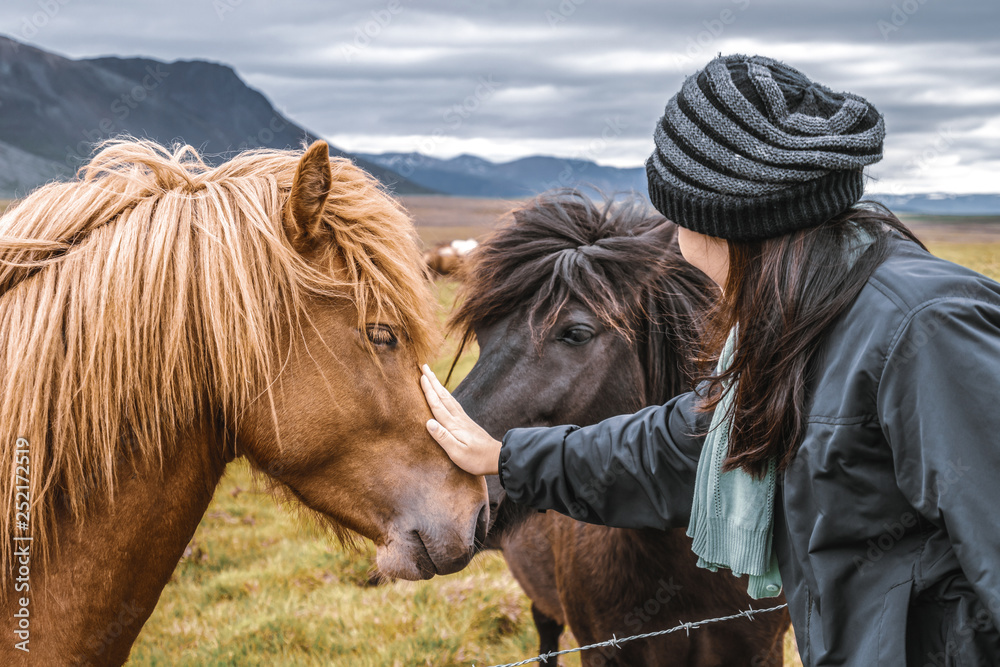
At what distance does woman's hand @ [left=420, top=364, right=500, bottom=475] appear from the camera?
1.93 metres

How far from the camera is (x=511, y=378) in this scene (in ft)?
8.61

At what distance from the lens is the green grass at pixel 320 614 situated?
4.47 m

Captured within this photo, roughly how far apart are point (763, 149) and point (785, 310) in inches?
13.4

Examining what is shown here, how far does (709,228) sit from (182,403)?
1.33m

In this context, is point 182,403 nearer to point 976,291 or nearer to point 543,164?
point 976,291

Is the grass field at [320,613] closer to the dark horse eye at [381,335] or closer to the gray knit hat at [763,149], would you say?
the dark horse eye at [381,335]

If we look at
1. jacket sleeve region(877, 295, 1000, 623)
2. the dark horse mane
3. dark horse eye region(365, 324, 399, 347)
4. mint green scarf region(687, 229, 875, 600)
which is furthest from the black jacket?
the dark horse mane

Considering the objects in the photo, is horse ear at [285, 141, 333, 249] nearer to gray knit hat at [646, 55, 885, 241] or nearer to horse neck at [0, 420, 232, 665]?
horse neck at [0, 420, 232, 665]

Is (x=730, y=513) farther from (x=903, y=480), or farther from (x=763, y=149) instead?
(x=763, y=149)

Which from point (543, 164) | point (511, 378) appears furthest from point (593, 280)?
point (543, 164)

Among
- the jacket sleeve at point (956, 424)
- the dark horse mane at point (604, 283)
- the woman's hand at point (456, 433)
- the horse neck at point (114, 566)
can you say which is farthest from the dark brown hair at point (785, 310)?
the horse neck at point (114, 566)

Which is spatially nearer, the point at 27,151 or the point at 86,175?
the point at 86,175

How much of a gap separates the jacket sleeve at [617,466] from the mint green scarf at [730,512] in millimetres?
101

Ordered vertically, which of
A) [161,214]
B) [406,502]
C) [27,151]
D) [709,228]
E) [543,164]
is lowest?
[27,151]
